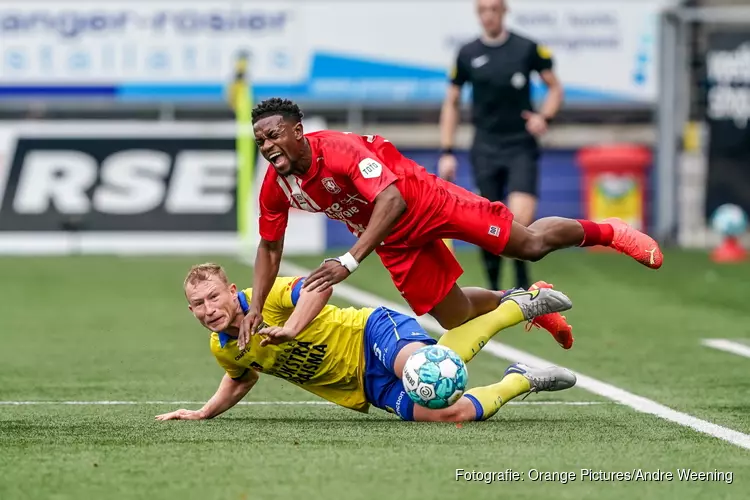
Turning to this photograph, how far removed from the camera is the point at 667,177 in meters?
22.0

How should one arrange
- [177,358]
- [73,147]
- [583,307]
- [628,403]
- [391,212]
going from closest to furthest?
[391,212], [628,403], [177,358], [583,307], [73,147]

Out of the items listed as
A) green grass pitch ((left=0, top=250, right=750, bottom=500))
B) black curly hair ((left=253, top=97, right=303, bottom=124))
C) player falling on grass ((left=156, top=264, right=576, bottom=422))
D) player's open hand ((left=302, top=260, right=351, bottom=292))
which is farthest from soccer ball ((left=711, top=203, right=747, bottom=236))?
player's open hand ((left=302, top=260, right=351, bottom=292))

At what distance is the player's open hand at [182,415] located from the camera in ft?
22.7

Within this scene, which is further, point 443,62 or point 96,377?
point 443,62

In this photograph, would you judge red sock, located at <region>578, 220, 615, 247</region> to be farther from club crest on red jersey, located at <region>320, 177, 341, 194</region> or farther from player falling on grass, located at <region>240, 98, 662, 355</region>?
club crest on red jersey, located at <region>320, 177, 341, 194</region>

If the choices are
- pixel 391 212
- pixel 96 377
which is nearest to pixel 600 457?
pixel 391 212

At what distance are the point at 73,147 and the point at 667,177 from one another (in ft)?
27.1

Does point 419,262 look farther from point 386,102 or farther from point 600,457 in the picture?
point 386,102

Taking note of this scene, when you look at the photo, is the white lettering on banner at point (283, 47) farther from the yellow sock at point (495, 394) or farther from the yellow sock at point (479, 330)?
the yellow sock at point (495, 394)

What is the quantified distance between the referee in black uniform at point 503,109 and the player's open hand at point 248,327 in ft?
17.1

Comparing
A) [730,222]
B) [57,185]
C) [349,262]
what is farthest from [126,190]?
[349,262]

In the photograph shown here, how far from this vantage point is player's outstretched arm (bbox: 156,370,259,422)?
693 centimetres

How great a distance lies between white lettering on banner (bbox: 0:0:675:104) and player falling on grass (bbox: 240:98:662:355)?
46.1ft

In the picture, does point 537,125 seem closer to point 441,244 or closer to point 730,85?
point 441,244
